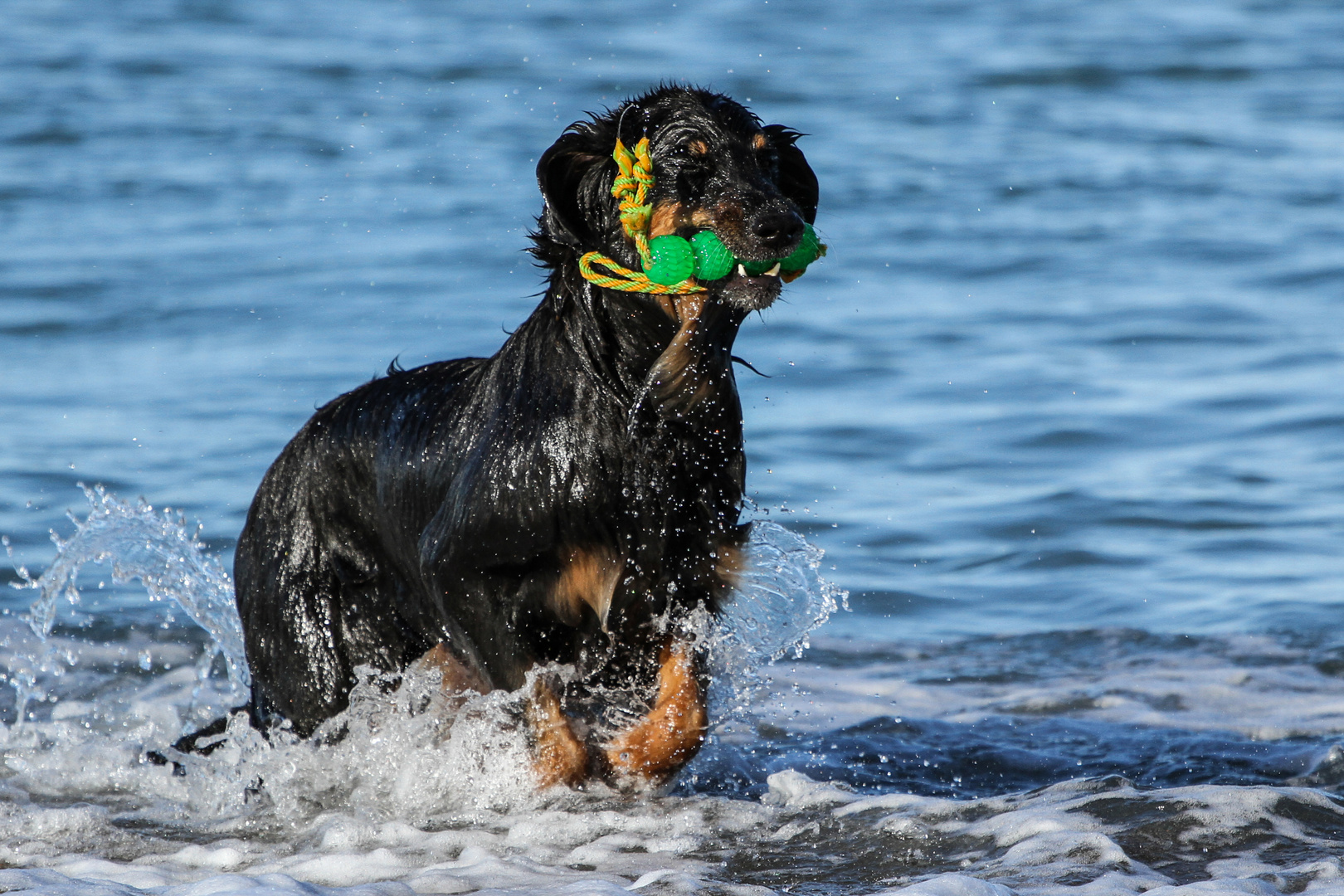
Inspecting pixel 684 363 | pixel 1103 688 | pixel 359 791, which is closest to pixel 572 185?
pixel 684 363

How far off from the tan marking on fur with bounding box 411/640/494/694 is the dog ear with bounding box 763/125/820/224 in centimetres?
168

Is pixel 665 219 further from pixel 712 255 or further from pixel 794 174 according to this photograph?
pixel 794 174

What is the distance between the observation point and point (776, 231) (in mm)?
4008

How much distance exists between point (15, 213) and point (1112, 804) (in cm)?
1142

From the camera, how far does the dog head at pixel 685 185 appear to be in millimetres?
4043

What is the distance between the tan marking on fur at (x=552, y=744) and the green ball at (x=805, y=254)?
1328 millimetres

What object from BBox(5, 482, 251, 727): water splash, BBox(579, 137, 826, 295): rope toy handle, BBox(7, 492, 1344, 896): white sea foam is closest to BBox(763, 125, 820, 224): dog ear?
BBox(579, 137, 826, 295): rope toy handle

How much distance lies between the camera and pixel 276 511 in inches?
197

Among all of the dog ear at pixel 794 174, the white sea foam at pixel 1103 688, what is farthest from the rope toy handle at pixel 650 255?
the white sea foam at pixel 1103 688

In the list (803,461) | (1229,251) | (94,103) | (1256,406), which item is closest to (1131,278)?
(1229,251)

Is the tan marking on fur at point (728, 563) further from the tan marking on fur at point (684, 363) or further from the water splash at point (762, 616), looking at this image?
the tan marking on fur at point (684, 363)

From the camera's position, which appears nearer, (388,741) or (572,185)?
(572,185)

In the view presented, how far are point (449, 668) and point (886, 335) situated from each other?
634 cm

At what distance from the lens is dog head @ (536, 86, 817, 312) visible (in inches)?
159
